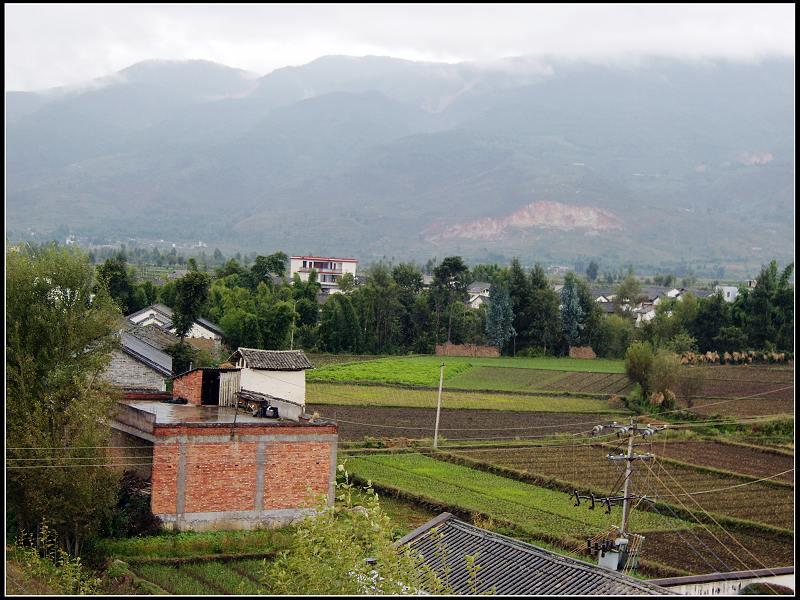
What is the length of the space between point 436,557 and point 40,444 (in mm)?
8887

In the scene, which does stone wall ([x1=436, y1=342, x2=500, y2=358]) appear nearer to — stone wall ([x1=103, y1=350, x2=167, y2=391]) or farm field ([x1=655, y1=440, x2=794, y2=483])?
farm field ([x1=655, y1=440, x2=794, y2=483])

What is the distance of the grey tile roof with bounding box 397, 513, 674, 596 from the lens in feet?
48.6

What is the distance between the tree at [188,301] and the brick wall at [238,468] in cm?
Answer: 2829

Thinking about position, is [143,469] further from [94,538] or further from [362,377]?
[362,377]

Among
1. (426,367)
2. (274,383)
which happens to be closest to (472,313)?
(426,367)

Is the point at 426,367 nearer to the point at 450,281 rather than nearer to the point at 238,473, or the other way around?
the point at 450,281

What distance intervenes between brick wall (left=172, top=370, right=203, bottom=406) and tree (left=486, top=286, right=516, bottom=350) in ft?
150

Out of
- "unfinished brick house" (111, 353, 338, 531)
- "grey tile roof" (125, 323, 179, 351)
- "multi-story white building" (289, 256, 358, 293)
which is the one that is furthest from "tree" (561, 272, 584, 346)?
"unfinished brick house" (111, 353, 338, 531)

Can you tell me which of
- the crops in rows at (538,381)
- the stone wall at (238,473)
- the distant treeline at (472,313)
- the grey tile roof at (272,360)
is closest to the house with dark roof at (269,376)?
the grey tile roof at (272,360)

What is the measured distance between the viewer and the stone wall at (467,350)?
74.3 m

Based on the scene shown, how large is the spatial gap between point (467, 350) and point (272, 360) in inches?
1867

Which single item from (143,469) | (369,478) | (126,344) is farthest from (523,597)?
(126,344)

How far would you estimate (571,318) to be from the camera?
244 ft

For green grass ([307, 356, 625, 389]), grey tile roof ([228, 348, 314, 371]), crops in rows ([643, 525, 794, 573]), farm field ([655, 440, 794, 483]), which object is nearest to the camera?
crops in rows ([643, 525, 794, 573])
